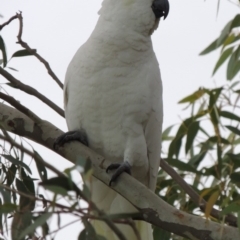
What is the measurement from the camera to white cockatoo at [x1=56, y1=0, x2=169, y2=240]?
7.19 ft

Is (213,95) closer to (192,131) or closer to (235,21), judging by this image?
(192,131)

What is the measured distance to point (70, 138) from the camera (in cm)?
203

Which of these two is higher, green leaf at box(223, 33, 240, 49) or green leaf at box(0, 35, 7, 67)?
green leaf at box(223, 33, 240, 49)

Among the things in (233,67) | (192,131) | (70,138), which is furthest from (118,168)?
(233,67)

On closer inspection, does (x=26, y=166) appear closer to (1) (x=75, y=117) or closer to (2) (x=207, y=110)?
(1) (x=75, y=117)

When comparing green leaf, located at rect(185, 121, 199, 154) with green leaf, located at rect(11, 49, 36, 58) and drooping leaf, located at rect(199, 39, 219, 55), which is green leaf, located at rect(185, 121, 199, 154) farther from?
green leaf, located at rect(11, 49, 36, 58)

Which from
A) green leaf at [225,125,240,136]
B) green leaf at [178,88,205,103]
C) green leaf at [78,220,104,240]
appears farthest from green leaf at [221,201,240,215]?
green leaf at [178,88,205,103]

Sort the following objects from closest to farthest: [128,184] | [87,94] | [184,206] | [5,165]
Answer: [128,184], [5,165], [87,94], [184,206]

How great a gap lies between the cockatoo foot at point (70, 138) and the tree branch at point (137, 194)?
2 cm

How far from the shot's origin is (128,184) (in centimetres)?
191

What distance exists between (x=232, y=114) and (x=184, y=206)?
0.45 m

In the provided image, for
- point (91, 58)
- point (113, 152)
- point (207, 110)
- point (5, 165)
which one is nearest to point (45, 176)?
point (5, 165)

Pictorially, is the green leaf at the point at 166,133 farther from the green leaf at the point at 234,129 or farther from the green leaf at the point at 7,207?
the green leaf at the point at 7,207

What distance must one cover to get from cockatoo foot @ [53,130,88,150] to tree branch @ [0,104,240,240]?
0.02 meters
